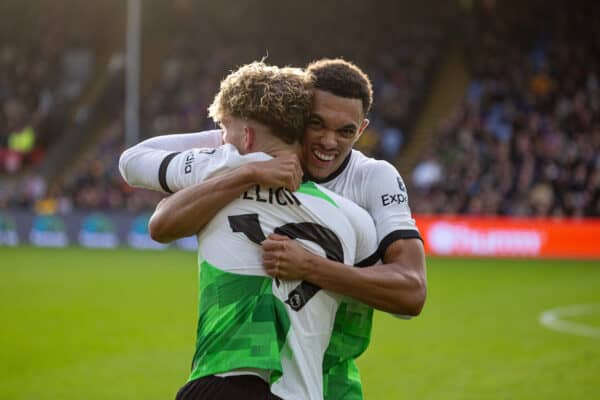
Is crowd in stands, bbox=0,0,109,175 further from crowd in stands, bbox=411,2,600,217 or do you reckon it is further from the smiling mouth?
the smiling mouth

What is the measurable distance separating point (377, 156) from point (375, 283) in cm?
2507

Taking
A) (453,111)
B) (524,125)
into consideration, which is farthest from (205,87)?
(524,125)

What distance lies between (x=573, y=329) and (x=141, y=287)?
7.75 meters

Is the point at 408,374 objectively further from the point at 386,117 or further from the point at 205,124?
the point at 205,124

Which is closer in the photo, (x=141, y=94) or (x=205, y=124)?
(x=205, y=124)

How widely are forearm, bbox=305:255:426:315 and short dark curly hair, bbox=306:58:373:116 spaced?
715 mm

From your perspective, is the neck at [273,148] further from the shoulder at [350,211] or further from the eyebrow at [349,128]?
the eyebrow at [349,128]

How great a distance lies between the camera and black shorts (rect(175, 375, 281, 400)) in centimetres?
297

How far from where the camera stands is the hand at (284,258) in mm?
2979

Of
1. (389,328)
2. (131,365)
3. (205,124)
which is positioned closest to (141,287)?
(389,328)

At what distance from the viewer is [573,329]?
12.5m

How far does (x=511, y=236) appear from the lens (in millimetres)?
22938

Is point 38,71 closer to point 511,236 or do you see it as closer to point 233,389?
point 511,236

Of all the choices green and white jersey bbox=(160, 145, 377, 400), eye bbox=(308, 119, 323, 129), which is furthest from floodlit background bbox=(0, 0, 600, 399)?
green and white jersey bbox=(160, 145, 377, 400)
